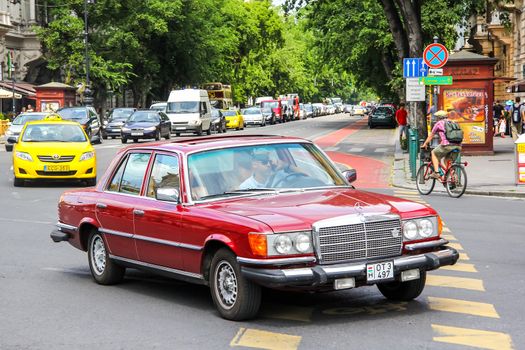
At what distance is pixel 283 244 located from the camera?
7516 mm

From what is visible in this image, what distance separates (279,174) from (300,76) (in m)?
113

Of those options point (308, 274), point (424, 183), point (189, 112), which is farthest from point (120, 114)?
point (308, 274)

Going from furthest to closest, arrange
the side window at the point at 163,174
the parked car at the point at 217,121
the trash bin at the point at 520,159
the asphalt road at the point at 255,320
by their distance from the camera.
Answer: the parked car at the point at 217,121 → the trash bin at the point at 520,159 → the side window at the point at 163,174 → the asphalt road at the point at 255,320

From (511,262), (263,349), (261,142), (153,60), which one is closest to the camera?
(263,349)

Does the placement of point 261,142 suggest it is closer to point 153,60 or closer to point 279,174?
point 279,174

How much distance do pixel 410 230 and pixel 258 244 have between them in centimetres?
131

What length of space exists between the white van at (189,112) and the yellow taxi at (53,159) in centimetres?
3011

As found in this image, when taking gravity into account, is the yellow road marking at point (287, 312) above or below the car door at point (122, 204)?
below

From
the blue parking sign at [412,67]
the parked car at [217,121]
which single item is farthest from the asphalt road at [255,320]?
the parked car at [217,121]

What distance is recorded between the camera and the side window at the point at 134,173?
951 centimetres

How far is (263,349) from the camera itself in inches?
275

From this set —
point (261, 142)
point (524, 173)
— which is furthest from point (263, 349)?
point (524, 173)

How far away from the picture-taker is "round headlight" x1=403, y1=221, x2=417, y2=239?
8.02m

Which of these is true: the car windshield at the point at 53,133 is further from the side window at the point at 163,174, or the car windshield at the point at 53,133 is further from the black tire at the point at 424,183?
the side window at the point at 163,174
